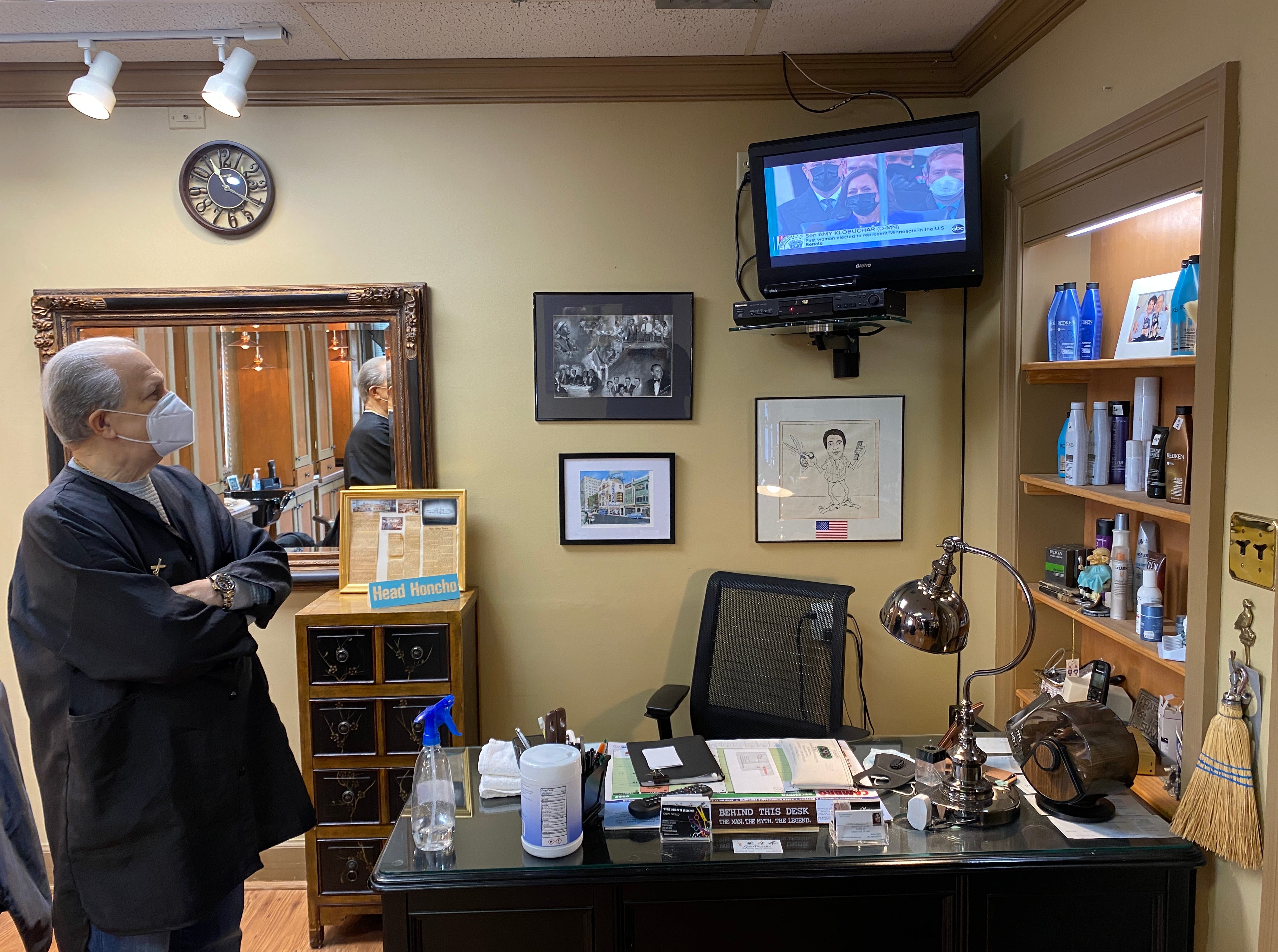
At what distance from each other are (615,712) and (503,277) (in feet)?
5.30

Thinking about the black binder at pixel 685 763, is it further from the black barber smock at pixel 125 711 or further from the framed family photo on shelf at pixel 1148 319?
the framed family photo on shelf at pixel 1148 319

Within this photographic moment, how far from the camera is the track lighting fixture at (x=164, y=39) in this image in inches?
97.3

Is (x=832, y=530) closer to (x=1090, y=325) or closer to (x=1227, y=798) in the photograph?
(x=1090, y=325)

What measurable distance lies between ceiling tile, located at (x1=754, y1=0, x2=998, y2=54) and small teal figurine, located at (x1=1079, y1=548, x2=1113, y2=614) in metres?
1.63

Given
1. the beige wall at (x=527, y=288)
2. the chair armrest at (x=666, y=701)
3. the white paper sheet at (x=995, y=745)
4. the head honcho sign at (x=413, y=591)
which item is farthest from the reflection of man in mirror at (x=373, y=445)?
the white paper sheet at (x=995, y=745)

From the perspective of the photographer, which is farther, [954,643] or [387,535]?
[387,535]

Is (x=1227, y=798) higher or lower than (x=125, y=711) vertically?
lower

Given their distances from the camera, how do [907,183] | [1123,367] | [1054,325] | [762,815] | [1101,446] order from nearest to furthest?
[762,815]
[1123,367]
[1101,446]
[1054,325]
[907,183]

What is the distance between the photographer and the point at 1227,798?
1649 mm

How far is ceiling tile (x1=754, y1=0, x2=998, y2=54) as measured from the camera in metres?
2.48

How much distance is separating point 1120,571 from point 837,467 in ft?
3.42

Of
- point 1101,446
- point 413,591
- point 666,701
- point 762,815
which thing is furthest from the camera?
point 413,591

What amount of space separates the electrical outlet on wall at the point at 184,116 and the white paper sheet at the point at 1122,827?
3230 mm

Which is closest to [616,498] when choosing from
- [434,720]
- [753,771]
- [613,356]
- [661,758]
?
[613,356]
